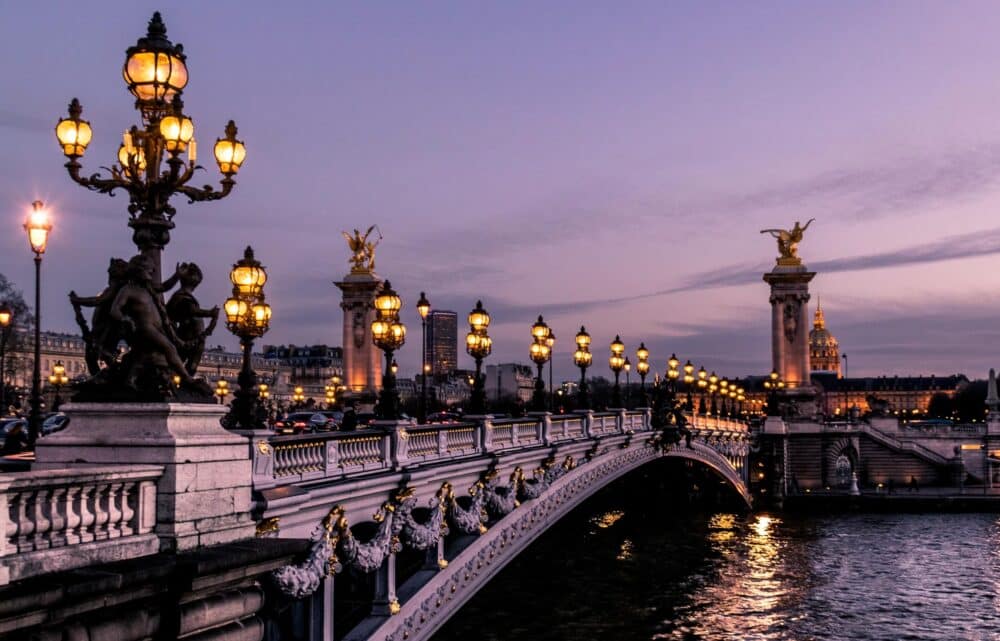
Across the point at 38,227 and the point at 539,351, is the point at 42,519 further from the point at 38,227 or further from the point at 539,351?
the point at 539,351

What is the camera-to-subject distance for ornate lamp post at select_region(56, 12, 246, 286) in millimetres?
13656

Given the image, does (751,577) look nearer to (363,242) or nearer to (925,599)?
(925,599)

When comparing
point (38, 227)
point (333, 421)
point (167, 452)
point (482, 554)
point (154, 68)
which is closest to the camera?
point (167, 452)

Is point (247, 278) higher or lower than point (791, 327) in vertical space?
lower

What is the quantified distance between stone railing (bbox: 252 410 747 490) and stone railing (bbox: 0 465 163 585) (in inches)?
133

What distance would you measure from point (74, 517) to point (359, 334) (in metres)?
86.4

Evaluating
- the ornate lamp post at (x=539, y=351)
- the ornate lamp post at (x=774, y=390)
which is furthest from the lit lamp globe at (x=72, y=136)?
the ornate lamp post at (x=774, y=390)

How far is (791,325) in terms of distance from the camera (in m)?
107

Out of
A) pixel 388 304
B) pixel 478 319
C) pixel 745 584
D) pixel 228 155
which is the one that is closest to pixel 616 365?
pixel 745 584

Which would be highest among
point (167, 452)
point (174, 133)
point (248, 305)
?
point (174, 133)

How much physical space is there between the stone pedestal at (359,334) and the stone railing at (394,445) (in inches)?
2301

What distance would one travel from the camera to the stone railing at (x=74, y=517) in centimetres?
1059

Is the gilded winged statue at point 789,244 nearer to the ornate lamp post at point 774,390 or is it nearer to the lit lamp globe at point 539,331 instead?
the ornate lamp post at point 774,390

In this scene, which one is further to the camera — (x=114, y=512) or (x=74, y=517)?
(x=114, y=512)
